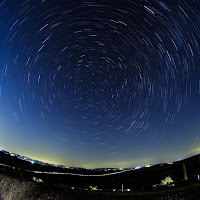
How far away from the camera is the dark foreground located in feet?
15.2

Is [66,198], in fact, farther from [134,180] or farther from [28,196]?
[134,180]

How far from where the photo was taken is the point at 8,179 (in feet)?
20.8

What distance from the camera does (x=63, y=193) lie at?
5598mm

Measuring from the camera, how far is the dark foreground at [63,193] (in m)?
4.62

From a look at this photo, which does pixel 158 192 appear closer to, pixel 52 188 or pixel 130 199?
pixel 130 199

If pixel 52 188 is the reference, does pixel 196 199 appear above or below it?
below

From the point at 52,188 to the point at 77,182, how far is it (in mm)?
4308

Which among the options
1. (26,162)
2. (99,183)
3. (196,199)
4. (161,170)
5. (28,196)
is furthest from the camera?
(161,170)

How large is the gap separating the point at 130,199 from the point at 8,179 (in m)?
3.95

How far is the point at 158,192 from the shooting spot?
497 cm

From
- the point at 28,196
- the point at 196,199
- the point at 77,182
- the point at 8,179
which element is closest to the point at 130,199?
the point at 196,199

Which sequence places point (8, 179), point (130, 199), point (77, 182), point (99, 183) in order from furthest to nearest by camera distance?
point (99, 183) < point (77, 182) < point (8, 179) < point (130, 199)

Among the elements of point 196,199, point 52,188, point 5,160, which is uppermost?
point 5,160

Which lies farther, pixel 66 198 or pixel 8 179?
pixel 8 179
